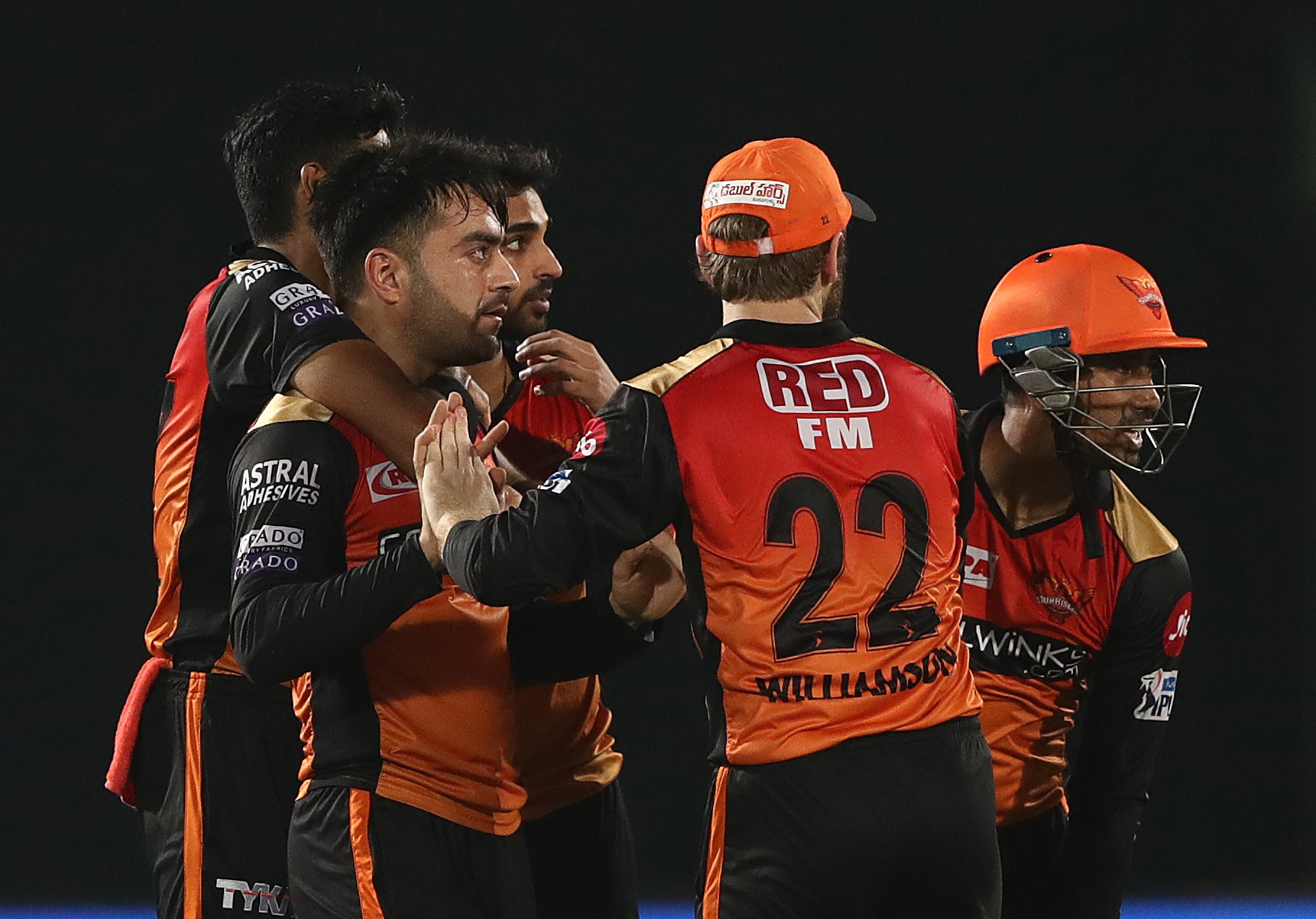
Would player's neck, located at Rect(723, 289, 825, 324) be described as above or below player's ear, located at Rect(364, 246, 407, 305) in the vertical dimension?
below

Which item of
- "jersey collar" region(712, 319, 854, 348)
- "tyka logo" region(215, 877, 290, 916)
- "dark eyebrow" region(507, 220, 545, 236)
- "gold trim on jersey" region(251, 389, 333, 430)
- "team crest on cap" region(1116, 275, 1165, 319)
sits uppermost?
"dark eyebrow" region(507, 220, 545, 236)

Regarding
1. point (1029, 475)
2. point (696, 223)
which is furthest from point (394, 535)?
point (696, 223)

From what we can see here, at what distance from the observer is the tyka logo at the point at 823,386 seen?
2.13 m

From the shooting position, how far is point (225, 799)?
2.46m

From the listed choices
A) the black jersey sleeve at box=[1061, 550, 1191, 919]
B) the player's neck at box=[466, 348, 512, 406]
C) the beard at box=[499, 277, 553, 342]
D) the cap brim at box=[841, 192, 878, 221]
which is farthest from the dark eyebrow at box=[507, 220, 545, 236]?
the black jersey sleeve at box=[1061, 550, 1191, 919]

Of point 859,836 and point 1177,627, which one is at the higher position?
point 1177,627

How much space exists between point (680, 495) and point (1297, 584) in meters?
4.54

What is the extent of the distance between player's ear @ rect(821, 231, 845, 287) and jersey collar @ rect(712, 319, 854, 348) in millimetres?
97

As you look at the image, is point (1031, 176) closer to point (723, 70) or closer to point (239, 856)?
point (723, 70)

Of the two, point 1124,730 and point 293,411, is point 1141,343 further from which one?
point 293,411

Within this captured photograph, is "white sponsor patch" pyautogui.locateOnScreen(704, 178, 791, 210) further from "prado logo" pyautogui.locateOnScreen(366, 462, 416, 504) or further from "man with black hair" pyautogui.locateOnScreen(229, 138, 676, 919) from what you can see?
"prado logo" pyautogui.locateOnScreen(366, 462, 416, 504)

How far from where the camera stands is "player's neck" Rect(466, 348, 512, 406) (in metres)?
3.05

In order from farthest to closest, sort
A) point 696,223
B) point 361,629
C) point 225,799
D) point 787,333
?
point 696,223 → point 225,799 → point 787,333 → point 361,629

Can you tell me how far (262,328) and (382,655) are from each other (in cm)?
61
